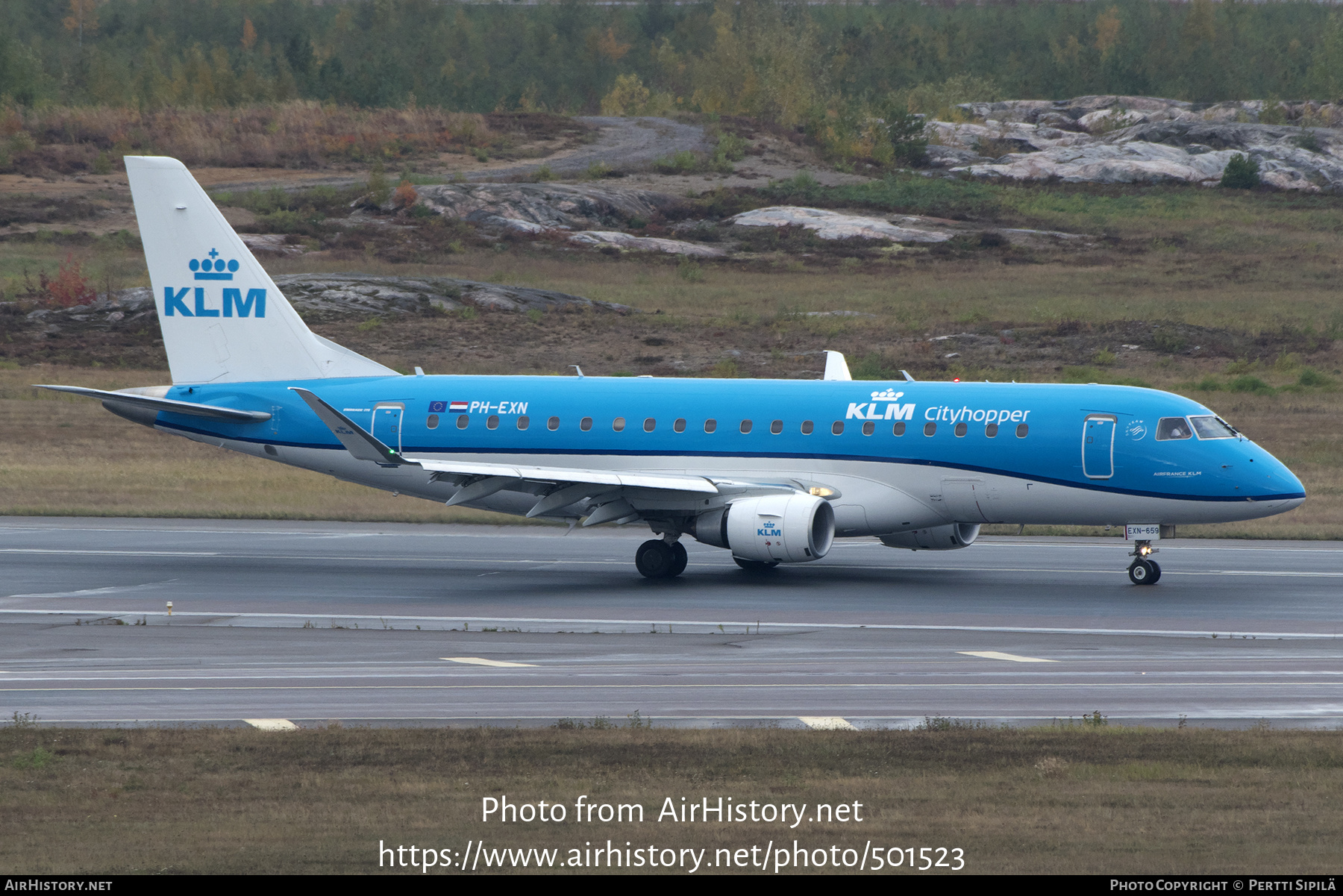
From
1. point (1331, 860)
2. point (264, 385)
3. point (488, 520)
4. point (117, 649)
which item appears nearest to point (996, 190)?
point (488, 520)

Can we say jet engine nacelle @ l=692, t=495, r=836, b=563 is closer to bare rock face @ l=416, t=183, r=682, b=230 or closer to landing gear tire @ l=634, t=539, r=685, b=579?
landing gear tire @ l=634, t=539, r=685, b=579

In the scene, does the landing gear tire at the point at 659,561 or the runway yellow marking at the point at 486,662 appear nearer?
the runway yellow marking at the point at 486,662

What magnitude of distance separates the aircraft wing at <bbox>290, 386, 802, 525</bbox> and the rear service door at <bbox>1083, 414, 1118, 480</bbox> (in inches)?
220

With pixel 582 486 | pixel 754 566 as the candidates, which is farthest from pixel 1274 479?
pixel 582 486

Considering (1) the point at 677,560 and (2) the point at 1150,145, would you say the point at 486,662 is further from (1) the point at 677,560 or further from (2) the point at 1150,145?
(2) the point at 1150,145

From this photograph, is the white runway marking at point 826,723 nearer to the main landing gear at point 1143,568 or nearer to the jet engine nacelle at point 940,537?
the jet engine nacelle at point 940,537

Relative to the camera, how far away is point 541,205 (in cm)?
10250

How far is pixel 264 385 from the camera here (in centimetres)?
3531

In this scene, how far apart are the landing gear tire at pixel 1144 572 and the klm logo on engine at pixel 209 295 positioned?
64.8 ft

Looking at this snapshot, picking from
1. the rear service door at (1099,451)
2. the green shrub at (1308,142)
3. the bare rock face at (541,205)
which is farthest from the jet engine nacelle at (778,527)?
the green shrub at (1308,142)

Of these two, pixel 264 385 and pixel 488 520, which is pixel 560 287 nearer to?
pixel 488 520

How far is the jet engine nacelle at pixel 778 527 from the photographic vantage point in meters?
29.8

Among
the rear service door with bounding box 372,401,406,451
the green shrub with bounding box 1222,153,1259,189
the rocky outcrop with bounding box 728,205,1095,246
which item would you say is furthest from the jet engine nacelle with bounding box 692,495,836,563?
the green shrub with bounding box 1222,153,1259,189
